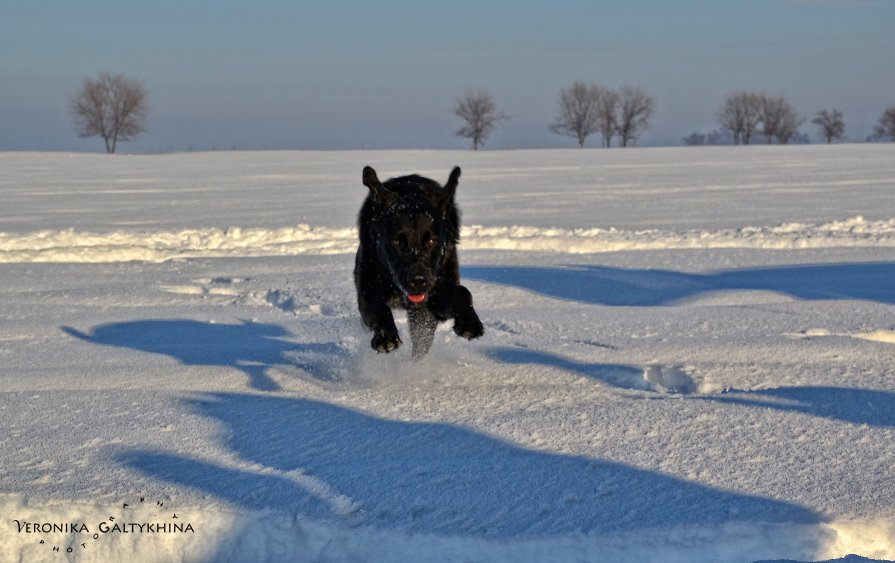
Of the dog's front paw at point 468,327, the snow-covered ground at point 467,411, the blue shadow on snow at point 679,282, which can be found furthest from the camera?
the blue shadow on snow at point 679,282

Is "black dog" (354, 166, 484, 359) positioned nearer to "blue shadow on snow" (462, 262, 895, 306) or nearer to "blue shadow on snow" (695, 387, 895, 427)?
"blue shadow on snow" (695, 387, 895, 427)

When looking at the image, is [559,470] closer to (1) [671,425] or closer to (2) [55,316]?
(1) [671,425]

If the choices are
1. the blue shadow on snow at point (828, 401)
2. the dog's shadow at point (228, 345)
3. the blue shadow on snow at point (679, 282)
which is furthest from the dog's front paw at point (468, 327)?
the blue shadow on snow at point (679, 282)

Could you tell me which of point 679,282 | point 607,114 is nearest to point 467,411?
Result: point 679,282

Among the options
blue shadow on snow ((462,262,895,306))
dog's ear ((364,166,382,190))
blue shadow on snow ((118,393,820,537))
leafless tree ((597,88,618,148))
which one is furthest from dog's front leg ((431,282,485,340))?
leafless tree ((597,88,618,148))

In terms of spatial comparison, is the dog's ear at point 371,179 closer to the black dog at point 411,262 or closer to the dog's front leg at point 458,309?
the black dog at point 411,262

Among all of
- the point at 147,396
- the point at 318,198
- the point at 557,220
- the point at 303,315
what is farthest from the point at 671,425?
the point at 318,198

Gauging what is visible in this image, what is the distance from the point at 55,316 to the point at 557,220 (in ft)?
27.7

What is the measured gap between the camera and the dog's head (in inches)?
196

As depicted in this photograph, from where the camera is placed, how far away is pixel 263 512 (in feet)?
10.5

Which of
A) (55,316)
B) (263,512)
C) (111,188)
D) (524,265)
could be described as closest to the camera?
(263,512)

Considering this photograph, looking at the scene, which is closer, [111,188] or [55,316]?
[55,316]

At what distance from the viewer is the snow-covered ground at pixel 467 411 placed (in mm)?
3141

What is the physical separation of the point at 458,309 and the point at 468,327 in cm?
18
